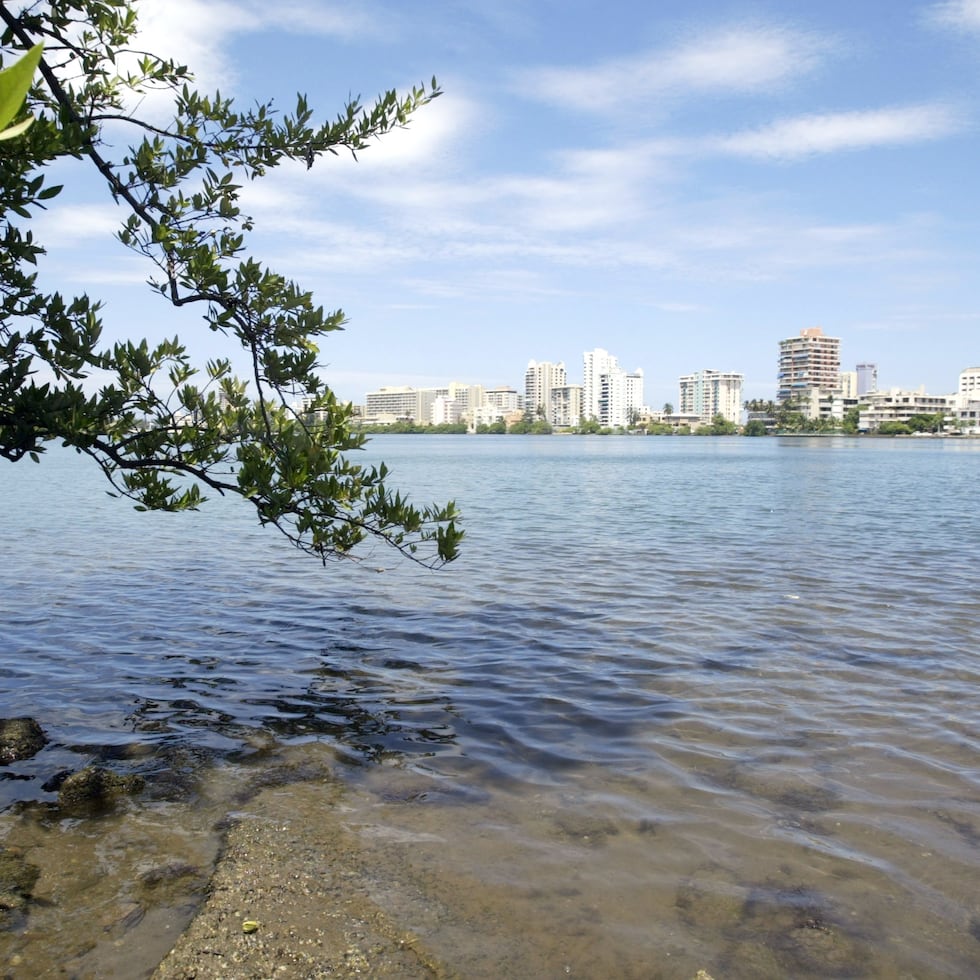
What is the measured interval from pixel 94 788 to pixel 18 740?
1.73 metres

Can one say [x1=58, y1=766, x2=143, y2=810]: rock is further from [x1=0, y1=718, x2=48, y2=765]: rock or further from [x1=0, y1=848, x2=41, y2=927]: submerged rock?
[x1=0, y1=718, x2=48, y2=765]: rock

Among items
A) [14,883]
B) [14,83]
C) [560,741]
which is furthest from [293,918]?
[14,83]

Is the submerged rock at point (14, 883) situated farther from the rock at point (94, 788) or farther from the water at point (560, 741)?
the rock at point (94, 788)

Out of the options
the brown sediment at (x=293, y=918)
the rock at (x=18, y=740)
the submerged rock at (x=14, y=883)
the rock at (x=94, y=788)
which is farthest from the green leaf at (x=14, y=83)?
the rock at (x=18, y=740)

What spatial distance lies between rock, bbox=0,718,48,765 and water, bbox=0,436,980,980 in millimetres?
318

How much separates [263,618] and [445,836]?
9080 mm

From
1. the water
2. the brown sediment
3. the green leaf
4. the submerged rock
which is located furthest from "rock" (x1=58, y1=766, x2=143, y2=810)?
the green leaf

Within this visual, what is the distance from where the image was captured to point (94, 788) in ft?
24.7

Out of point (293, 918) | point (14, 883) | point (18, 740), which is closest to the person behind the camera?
point (293, 918)

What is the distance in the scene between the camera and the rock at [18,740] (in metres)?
8.50

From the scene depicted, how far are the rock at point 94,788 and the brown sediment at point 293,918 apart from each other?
1349mm

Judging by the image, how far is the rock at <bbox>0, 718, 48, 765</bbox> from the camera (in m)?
8.50

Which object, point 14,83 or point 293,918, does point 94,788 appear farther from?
point 14,83

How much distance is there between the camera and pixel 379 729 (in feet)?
31.5
